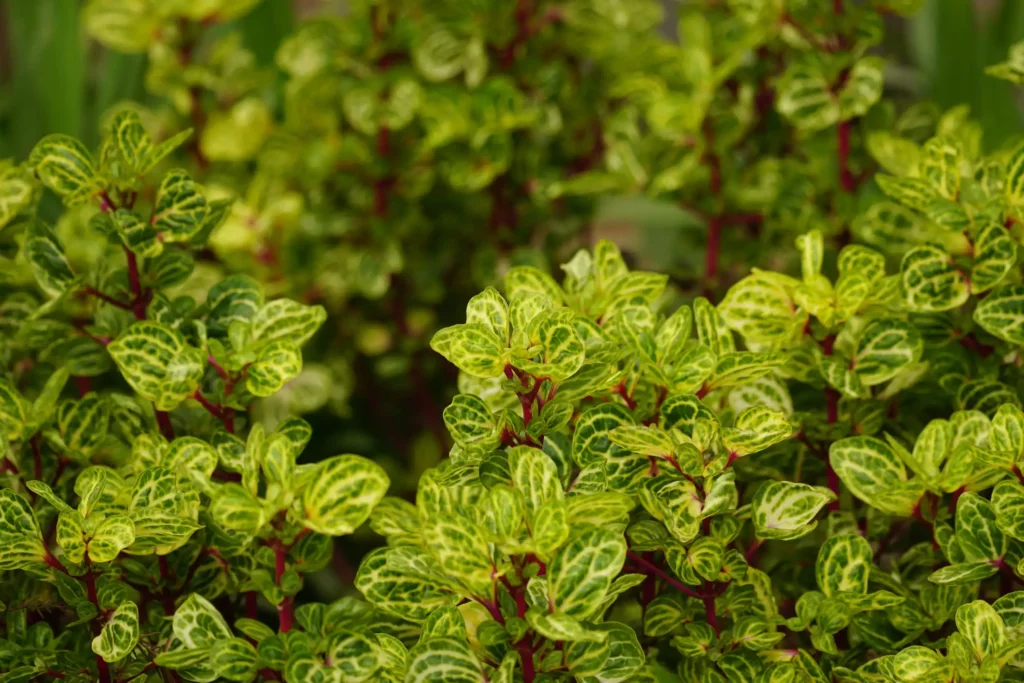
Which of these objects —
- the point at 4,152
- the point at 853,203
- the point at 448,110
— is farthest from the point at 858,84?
the point at 4,152

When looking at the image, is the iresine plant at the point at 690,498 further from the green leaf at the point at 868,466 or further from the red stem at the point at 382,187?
the red stem at the point at 382,187

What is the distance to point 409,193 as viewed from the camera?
1105 mm

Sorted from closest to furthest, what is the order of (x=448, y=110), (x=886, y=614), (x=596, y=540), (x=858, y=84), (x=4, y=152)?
(x=596, y=540)
(x=886, y=614)
(x=858, y=84)
(x=448, y=110)
(x=4, y=152)

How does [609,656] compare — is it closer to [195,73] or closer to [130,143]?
[130,143]

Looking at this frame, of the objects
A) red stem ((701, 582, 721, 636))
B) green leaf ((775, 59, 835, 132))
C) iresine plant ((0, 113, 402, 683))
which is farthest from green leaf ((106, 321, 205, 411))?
green leaf ((775, 59, 835, 132))

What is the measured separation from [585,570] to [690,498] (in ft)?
0.30

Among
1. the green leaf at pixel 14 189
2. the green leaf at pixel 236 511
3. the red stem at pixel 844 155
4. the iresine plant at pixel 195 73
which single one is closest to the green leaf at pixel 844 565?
the green leaf at pixel 236 511

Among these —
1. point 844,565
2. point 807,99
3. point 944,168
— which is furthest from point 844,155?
point 844,565

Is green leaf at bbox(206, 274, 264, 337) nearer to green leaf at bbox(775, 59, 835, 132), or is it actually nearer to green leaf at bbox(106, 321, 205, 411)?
green leaf at bbox(106, 321, 205, 411)

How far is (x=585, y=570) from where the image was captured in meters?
0.50

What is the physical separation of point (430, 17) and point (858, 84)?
43cm

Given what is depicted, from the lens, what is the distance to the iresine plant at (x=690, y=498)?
0.52m

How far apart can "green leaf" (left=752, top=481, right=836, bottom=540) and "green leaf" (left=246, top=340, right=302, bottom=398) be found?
0.91ft

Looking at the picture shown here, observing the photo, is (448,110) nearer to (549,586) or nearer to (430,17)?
(430,17)
